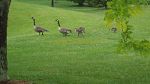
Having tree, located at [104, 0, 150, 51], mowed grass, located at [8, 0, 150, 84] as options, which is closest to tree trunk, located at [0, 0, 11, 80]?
mowed grass, located at [8, 0, 150, 84]

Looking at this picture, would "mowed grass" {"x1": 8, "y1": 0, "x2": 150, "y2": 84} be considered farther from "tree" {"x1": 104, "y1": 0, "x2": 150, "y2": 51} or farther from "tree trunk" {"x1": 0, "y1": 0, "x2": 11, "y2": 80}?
"tree" {"x1": 104, "y1": 0, "x2": 150, "y2": 51}

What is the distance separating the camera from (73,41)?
32.0 metres

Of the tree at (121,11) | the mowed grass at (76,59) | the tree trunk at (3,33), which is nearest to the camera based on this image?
the tree at (121,11)

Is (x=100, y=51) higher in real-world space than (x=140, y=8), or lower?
lower

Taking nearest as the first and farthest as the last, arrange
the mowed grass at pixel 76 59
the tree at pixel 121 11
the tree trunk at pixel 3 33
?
the tree at pixel 121 11 → the tree trunk at pixel 3 33 → the mowed grass at pixel 76 59

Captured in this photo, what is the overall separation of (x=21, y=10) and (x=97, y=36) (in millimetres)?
19877

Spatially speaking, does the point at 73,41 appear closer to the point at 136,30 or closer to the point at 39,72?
the point at 136,30

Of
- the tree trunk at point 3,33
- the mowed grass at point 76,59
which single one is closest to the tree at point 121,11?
the tree trunk at point 3,33

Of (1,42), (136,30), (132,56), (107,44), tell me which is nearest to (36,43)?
(107,44)

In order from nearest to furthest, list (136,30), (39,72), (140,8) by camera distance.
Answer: (140,8)
(39,72)
(136,30)

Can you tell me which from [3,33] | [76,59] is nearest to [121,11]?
[3,33]

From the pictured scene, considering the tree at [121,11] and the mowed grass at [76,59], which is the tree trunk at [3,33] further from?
the tree at [121,11]

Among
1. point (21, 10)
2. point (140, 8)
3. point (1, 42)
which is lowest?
point (21, 10)

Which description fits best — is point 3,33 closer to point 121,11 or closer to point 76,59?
point 121,11
